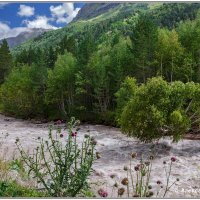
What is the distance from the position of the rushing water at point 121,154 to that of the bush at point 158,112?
0.58m

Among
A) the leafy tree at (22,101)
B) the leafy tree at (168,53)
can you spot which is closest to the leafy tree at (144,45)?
the leafy tree at (168,53)

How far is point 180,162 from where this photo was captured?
15219mm

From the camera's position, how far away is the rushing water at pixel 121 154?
11.3m

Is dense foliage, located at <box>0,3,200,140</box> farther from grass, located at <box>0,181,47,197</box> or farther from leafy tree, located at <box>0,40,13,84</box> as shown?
grass, located at <box>0,181,47,197</box>

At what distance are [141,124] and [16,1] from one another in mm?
11691

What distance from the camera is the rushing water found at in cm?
1130

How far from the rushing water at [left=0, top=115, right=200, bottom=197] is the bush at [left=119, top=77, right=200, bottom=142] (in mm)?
578

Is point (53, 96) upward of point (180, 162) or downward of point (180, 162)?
upward

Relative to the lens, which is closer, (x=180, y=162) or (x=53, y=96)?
(x=180, y=162)

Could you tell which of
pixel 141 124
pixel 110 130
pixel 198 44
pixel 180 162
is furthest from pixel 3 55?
pixel 180 162

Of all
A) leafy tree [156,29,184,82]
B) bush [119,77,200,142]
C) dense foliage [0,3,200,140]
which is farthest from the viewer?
leafy tree [156,29,184,82]

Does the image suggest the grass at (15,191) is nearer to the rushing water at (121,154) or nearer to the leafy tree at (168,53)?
the rushing water at (121,154)

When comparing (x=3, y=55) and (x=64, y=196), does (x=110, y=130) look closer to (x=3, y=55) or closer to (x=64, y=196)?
(x=64, y=196)

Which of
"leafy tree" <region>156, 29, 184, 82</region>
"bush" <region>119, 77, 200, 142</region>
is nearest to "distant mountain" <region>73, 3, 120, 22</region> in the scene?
"bush" <region>119, 77, 200, 142</region>
